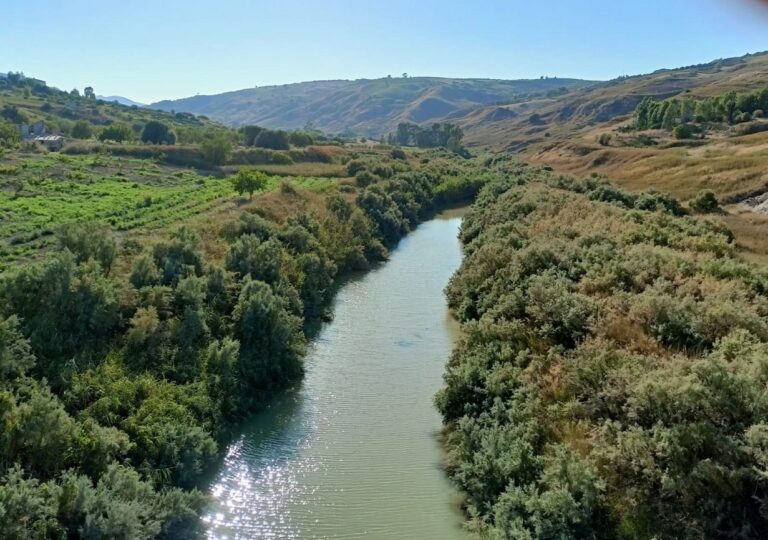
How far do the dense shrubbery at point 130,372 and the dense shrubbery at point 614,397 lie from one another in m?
7.55

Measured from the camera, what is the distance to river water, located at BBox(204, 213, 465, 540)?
14875 millimetres

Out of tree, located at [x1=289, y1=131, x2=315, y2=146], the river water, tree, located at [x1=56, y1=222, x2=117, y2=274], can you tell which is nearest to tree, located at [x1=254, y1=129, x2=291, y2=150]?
tree, located at [x1=289, y1=131, x2=315, y2=146]

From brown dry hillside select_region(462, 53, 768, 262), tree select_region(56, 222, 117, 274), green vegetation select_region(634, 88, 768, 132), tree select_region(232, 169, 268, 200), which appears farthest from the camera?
green vegetation select_region(634, 88, 768, 132)

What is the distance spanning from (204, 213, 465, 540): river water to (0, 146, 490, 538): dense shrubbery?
3.65 ft

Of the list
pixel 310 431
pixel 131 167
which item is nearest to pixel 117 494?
pixel 310 431

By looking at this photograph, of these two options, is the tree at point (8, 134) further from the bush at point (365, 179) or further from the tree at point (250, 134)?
the bush at point (365, 179)

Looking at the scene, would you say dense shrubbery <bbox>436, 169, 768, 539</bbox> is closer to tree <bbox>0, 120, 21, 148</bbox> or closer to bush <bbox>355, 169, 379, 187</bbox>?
bush <bbox>355, 169, 379, 187</bbox>

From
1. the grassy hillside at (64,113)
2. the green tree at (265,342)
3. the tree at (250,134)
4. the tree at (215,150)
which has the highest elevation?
the grassy hillside at (64,113)

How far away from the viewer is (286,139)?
112 metres

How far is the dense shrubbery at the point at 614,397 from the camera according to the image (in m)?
11.5

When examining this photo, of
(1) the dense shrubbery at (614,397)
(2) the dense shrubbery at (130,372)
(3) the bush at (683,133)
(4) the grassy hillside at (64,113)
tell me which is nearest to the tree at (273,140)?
(4) the grassy hillside at (64,113)

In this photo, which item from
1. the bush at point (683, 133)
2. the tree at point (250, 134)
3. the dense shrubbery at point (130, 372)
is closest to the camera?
the dense shrubbery at point (130, 372)

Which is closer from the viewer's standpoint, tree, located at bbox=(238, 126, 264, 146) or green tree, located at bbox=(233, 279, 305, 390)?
green tree, located at bbox=(233, 279, 305, 390)

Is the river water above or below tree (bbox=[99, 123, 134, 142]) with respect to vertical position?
below
